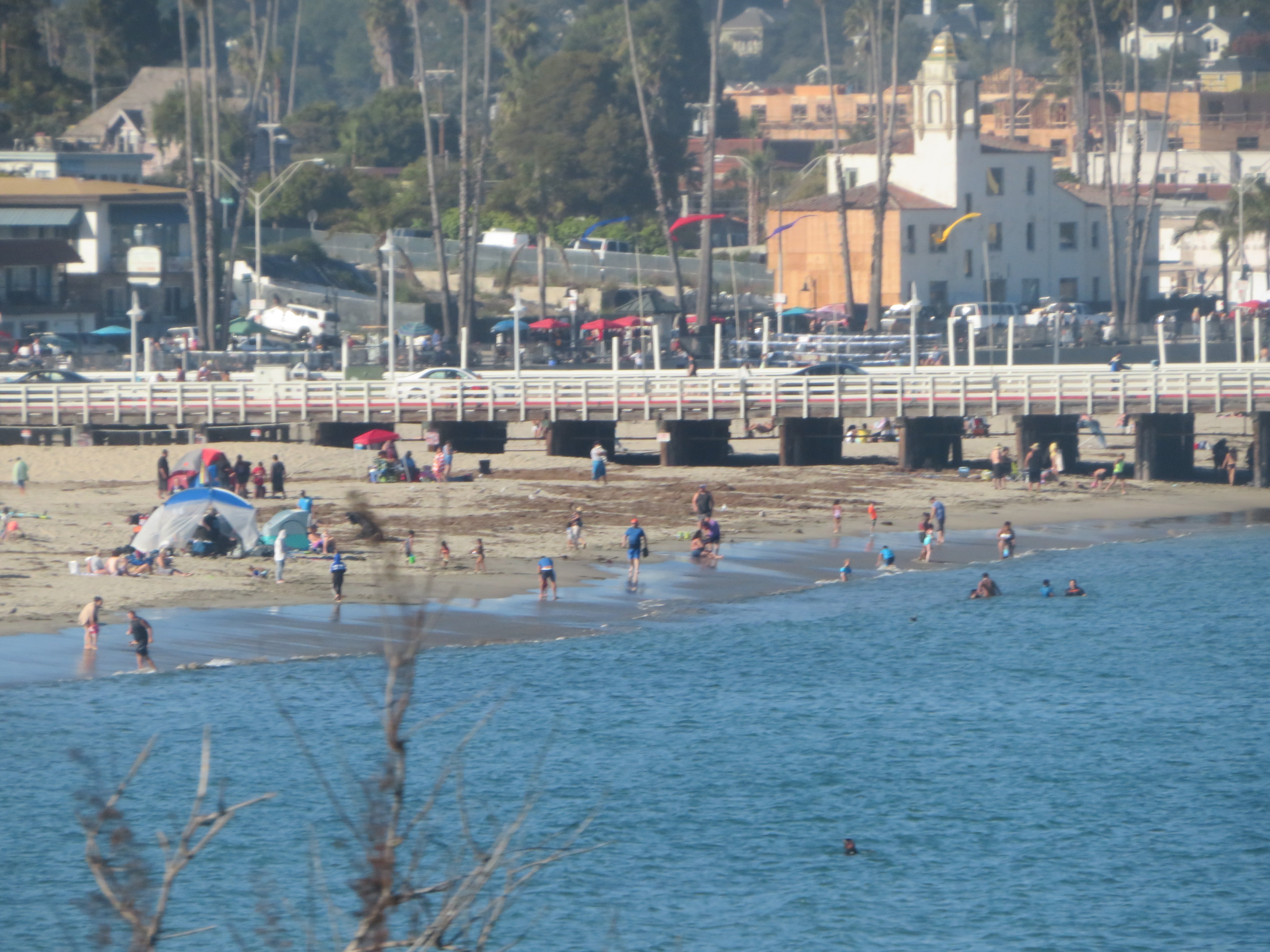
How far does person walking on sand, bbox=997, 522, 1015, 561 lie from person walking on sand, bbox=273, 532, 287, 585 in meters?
14.5

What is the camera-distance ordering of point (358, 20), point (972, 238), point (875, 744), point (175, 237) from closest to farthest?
1. point (875, 744)
2. point (175, 237)
3. point (972, 238)
4. point (358, 20)

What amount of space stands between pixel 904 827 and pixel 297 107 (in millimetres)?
156491

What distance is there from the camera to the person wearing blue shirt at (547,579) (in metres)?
32.3

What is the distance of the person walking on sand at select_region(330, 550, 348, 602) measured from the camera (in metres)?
31.0

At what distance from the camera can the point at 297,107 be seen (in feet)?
560

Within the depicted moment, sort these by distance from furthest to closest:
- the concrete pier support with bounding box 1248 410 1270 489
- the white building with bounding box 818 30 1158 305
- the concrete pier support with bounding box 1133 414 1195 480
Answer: the white building with bounding box 818 30 1158 305
the concrete pier support with bounding box 1133 414 1195 480
the concrete pier support with bounding box 1248 410 1270 489

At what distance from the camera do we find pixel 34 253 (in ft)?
230

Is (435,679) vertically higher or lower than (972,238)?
lower

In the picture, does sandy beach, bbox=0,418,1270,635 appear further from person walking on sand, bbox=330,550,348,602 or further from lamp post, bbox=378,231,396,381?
lamp post, bbox=378,231,396,381

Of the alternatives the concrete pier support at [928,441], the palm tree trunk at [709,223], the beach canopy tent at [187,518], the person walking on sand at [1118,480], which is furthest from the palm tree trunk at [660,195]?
the beach canopy tent at [187,518]

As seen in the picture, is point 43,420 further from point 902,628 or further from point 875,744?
point 875,744

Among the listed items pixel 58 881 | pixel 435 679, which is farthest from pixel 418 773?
pixel 58 881

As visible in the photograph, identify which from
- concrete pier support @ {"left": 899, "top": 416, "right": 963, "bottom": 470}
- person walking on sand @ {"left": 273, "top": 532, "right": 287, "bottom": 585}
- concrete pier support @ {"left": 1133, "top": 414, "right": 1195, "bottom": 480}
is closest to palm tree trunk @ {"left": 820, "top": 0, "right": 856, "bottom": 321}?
concrete pier support @ {"left": 899, "top": 416, "right": 963, "bottom": 470}

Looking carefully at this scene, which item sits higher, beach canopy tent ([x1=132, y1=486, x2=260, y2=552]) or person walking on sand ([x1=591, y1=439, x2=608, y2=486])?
person walking on sand ([x1=591, y1=439, x2=608, y2=486])
